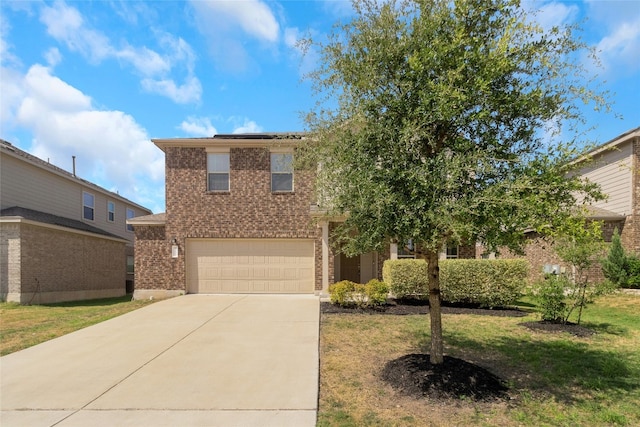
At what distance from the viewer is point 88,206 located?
20578 millimetres

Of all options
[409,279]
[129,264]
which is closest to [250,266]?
[409,279]

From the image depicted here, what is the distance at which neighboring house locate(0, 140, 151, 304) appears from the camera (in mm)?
13680

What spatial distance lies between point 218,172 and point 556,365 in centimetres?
1154

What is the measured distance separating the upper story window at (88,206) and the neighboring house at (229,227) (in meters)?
8.74

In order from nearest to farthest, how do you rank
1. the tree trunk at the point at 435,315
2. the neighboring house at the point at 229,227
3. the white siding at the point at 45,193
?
the tree trunk at the point at 435,315
the neighboring house at the point at 229,227
the white siding at the point at 45,193

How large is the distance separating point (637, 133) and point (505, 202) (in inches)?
568

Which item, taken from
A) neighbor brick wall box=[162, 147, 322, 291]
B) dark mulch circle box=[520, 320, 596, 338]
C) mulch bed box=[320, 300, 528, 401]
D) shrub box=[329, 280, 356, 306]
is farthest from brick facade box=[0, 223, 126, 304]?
dark mulch circle box=[520, 320, 596, 338]

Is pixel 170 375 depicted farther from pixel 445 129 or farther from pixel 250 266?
pixel 250 266

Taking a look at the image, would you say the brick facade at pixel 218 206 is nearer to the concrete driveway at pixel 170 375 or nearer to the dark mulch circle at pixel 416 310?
the dark mulch circle at pixel 416 310

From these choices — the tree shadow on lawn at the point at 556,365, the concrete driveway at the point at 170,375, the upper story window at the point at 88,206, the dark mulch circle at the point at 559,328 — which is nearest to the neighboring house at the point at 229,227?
the concrete driveway at the point at 170,375

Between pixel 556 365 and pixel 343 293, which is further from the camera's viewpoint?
pixel 343 293

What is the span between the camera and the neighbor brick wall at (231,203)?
541 inches

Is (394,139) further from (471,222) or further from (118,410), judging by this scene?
(118,410)

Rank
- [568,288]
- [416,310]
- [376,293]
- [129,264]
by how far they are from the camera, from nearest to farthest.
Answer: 1. [568,288]
2. [416,310]
3. [376,293]
4. [129,264]
